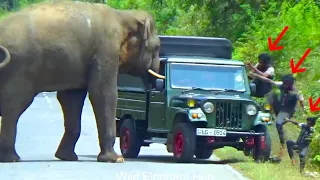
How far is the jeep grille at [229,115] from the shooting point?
2025 cm

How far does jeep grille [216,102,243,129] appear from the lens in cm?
2025

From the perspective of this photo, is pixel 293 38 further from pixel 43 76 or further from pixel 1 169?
pixel 1 169

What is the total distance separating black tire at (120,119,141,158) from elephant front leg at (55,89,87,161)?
5.90 ft

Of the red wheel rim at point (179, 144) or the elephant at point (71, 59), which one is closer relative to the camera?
Answer: the elephant at point (71, 59)

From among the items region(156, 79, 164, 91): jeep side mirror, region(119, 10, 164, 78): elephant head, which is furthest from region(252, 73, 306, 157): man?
region(119, 10, 164, 78): elephant head

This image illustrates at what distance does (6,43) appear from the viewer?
18.9 meters

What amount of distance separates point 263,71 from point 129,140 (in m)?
3.13

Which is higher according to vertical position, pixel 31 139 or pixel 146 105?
pixel 146 105

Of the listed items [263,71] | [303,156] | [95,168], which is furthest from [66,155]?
[303,156]

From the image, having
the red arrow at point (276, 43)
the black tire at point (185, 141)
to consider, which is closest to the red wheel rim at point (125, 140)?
the black tire at point (185, 141)

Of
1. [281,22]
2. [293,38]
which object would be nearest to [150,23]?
[293,38]

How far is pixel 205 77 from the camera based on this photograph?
2139cm

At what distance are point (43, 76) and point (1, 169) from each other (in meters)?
2.42

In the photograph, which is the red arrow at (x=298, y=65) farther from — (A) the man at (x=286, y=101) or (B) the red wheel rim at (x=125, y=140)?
(A) the man at (x=286, y=101)
